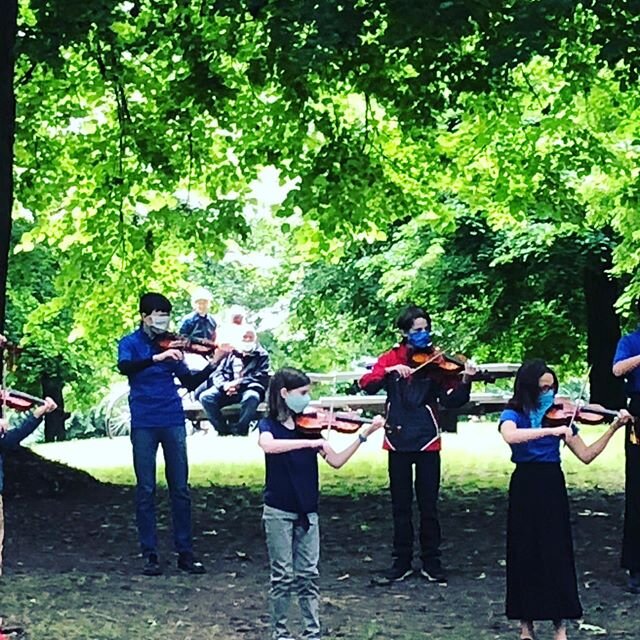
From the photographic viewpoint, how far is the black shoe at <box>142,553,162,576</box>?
9.80 m

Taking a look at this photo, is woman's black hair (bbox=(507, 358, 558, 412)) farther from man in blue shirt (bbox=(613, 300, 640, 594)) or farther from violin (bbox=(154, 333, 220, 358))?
violin (bbox=(154, 333, 220, 358))

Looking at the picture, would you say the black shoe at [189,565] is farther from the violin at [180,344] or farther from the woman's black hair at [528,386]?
the woman's black hair at [528,386]

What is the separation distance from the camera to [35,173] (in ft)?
49.1

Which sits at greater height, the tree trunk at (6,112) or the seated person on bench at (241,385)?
the tree trunk at (6,112)

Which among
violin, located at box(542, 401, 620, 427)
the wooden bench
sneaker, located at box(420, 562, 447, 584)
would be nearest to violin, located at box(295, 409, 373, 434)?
violin, located at box(542, 401, 620, 427)

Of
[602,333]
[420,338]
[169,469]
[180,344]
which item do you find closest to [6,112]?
[180,344]

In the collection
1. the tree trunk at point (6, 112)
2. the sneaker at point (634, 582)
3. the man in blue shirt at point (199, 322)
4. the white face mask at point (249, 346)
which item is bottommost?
the sneaker at point (634, 582)

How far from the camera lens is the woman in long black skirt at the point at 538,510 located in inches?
291

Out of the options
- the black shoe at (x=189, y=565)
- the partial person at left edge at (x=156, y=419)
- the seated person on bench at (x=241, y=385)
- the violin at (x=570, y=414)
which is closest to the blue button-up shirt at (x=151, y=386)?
the partial person at left edge at (x=156, y=419)

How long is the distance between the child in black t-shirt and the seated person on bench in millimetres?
9594

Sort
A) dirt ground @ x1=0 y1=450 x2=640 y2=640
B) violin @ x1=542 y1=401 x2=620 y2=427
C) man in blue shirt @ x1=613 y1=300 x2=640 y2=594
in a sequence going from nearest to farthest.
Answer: violin @ x1=542 y1=401 x2=620 y2=427 < dirt ground @ x1=0 y1=450 x2=640 y2=640 < man in blue shirt @ x1=613 y1=300 x2=640 y2=594

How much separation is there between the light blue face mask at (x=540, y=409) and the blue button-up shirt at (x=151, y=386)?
Answer: 3161mm

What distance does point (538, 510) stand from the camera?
7.55 metres

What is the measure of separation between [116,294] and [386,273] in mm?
7033
